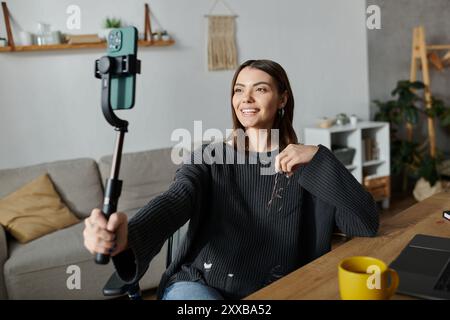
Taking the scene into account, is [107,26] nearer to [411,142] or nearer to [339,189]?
[339,189]

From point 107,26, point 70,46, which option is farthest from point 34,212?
point 107,26

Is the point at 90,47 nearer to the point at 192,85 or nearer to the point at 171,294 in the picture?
the point at 192,85

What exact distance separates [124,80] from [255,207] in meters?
0.72

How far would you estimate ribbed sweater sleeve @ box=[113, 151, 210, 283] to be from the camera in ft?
3.39

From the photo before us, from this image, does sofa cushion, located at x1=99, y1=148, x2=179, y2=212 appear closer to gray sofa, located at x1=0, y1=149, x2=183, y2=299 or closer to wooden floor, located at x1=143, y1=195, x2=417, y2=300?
gray sofa, located at x1=0, y1=149, x2=183, y2=299

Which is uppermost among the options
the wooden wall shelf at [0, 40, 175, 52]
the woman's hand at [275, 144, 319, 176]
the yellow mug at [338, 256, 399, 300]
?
the wooden wall shelf at [0, 40, 175, 52]

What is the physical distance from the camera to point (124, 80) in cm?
78

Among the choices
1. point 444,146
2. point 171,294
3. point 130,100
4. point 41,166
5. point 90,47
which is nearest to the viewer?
point 130,100

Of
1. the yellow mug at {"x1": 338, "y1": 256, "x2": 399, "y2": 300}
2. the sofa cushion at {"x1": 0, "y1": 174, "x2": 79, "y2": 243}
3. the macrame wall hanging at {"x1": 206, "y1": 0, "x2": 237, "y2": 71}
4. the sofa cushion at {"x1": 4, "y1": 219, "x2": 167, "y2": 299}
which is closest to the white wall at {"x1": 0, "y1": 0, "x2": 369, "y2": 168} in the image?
the macrame wall hanging at {"x1": 206, "y1": 0, "x2": 237, "y2": 71}

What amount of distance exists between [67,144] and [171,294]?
222 cm

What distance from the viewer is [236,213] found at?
1.41 metres

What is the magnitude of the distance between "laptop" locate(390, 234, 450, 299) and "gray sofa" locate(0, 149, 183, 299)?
178 centimetres

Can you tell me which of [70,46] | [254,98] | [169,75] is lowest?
[254,98]

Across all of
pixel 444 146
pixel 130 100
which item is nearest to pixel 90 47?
pixel 130 100
